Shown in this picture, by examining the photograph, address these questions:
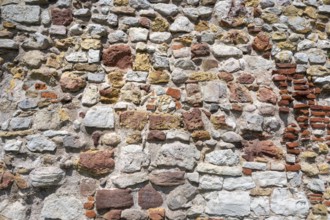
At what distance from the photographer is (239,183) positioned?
254 centimetres

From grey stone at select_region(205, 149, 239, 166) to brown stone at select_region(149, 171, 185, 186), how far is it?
26 centimetres

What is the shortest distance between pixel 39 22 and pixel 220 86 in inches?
61.6

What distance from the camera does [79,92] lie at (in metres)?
2.59

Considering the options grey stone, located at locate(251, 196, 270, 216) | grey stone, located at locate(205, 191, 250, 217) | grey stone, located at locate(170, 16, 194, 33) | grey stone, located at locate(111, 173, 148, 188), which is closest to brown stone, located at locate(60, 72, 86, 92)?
grey stone, located at locate(111, 173, 148, 188)

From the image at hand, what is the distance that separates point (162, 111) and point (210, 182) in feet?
2.16

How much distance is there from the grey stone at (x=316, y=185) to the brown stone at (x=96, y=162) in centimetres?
156

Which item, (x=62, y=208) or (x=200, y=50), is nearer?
(x=62, y=208)

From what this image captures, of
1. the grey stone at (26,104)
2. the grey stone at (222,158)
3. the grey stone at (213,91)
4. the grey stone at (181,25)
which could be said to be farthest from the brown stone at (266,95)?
the grey stone at (26,104)

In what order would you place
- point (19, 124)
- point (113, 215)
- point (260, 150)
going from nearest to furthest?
point (113, 215) < point (19, 124) < point (260, 150)

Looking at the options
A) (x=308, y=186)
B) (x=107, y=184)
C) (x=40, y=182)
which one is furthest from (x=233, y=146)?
(x=40, y=182)

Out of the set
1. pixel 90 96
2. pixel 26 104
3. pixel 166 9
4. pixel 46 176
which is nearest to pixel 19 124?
pixel 26 104

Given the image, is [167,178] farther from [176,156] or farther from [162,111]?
[162,111]

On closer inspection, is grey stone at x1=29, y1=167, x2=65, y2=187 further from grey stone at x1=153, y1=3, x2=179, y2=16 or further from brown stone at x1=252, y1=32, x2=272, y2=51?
brown stone at x1=252, y1=32, x2=272, y2=51

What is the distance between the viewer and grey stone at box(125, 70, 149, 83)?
104 inches
